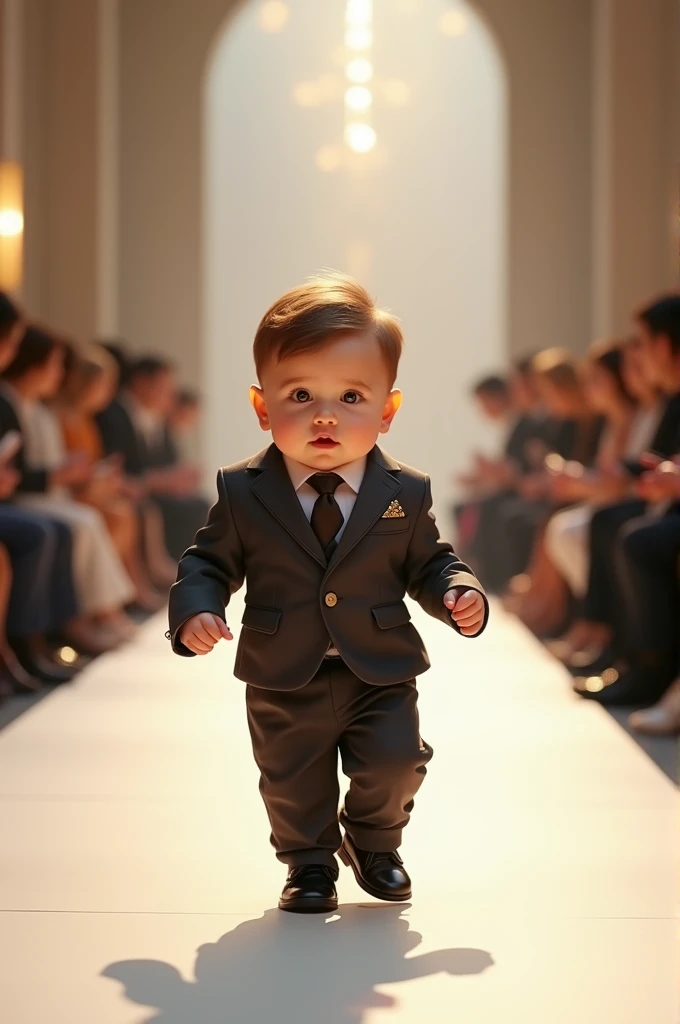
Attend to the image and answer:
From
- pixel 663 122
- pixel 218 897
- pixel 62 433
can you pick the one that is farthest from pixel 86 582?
pixel 663 122

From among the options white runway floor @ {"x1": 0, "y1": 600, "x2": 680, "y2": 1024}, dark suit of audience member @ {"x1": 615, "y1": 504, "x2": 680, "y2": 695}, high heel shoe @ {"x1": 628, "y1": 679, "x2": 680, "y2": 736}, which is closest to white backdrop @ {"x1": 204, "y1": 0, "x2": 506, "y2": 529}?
dark suit of audience member @ {"x1": 615, "y1": 504, "x2": 680, "y2": 695}

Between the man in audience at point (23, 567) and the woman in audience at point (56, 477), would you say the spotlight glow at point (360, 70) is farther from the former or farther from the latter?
the man in audience at point (23, 567)

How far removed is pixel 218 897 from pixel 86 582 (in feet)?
10.4

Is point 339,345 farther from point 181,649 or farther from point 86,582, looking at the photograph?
point 86,582

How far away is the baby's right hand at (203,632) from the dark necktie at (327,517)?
7.8 inches

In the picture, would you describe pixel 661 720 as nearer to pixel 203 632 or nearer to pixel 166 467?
pixel 203 632

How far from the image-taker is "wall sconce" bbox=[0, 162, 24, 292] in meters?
8.18

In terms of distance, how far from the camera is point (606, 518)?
14.8 ft

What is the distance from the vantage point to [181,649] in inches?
76.7

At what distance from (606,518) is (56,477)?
5.82ft

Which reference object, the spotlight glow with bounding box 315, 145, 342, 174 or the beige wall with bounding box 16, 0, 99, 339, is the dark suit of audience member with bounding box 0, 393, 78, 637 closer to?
the beige wall with bounding box 16, 0, 99, 339

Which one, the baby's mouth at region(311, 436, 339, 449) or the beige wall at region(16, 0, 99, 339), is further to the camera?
the beige wall at region(16, 0, 99, 339)

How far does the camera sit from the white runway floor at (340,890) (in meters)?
1.73

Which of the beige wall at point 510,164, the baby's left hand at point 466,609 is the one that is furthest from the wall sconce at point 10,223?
the baby's left hand at point 466,609
